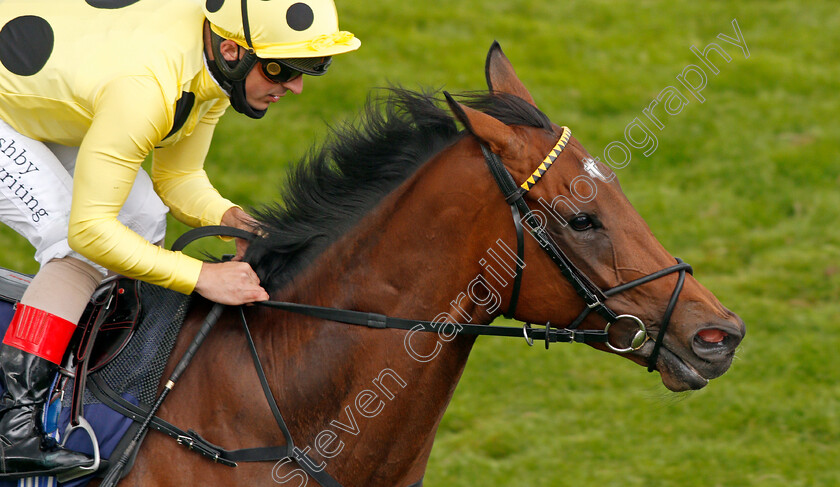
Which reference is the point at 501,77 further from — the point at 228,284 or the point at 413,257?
the point at 228,284

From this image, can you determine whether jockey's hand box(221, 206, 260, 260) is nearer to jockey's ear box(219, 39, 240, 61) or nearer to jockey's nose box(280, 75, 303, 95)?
jockey's nose box(280, 75, 303, 95)

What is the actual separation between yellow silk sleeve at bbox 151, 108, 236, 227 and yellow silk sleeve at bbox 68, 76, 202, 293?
832 millimetres

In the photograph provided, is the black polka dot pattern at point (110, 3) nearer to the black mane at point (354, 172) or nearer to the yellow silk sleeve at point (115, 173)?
the yellow silk sleeve at point (115, 173)

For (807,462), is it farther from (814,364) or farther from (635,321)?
(635,321)

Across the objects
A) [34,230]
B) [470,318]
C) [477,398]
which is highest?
[34,230]

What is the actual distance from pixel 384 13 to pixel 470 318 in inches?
334

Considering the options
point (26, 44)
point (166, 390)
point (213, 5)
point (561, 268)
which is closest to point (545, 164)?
point (561, 268)

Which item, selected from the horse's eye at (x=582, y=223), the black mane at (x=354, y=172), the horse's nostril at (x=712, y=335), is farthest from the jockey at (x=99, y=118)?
the horse's nostril at (x=712, y=335)

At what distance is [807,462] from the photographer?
5500mm

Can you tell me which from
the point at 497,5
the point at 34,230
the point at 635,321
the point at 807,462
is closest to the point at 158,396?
the point at 34,230

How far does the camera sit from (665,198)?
8.30 meters

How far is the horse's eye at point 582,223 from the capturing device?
9.35 ft

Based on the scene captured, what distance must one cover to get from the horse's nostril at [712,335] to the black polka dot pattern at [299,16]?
5.57 feet

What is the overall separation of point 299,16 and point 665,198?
19.9 feet
